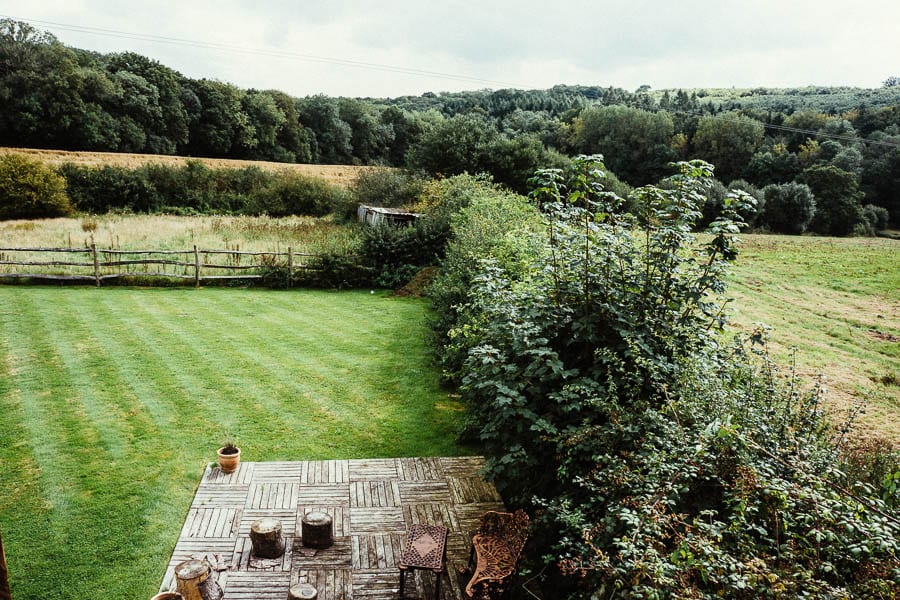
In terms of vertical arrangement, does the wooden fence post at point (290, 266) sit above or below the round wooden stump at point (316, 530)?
above

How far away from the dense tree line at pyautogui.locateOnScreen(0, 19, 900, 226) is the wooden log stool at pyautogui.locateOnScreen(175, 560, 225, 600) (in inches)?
819

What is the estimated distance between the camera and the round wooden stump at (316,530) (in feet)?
15.8

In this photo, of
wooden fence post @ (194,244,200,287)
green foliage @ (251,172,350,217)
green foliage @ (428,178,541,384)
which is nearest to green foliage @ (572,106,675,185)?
green foliage @ (251,172,350,217)

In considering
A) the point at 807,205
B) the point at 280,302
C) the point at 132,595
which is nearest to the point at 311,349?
the point at 280,302

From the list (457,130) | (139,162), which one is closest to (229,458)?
(457,130)

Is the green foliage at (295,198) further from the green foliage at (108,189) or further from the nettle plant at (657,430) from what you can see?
the nettle plant at (657,430)

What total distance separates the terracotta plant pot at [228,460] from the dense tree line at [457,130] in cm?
1953

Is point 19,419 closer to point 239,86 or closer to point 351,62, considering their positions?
point 351,62

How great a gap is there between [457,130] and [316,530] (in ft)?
82.1

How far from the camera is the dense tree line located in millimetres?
25281

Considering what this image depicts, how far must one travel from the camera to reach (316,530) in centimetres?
480

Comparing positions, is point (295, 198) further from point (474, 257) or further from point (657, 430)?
point (657, 430)

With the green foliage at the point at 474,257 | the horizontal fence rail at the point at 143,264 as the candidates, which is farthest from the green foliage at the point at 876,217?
the horizontal fence rail at the point at 143,264

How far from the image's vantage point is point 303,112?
170 ft
